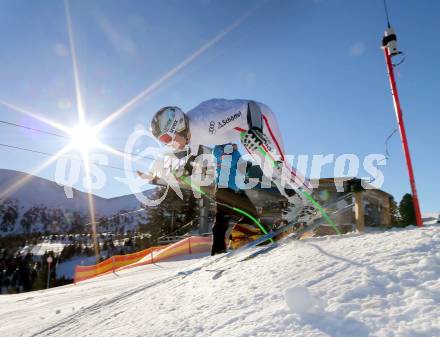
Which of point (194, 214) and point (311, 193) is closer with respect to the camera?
point (311, 193)

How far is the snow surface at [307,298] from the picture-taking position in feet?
5.01

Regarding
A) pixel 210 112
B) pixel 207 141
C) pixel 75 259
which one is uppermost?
pixel 210 112

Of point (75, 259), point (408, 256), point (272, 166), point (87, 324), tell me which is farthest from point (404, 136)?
point (75, 259)

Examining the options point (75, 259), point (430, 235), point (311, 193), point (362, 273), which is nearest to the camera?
point (362, 273)

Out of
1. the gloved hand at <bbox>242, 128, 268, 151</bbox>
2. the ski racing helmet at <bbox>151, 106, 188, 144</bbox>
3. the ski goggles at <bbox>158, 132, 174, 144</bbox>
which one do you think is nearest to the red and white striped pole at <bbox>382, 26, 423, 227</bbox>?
the gloved hand at <bbox>242, 128, 268, 151</bbox>

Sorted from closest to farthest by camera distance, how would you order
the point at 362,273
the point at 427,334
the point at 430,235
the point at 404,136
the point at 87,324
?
the point at 427,334
the point at 362,273
the point at 430,235
the point at 87,324
the point at 404,136

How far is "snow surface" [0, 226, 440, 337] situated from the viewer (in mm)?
1527

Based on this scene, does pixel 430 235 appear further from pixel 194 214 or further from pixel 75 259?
pixel 75 259

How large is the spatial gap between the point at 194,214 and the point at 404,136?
30140mm

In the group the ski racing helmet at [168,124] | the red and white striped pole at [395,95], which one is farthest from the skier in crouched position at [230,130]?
the red and white striped pole at [395,95]

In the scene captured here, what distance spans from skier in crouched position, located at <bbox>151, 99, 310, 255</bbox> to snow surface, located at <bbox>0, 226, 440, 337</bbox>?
1881mm

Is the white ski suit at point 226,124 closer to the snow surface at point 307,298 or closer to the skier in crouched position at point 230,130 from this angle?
the skier in crouched position at point 230,130

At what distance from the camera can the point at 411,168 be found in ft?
13.0

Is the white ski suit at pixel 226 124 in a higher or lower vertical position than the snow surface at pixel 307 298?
higher
